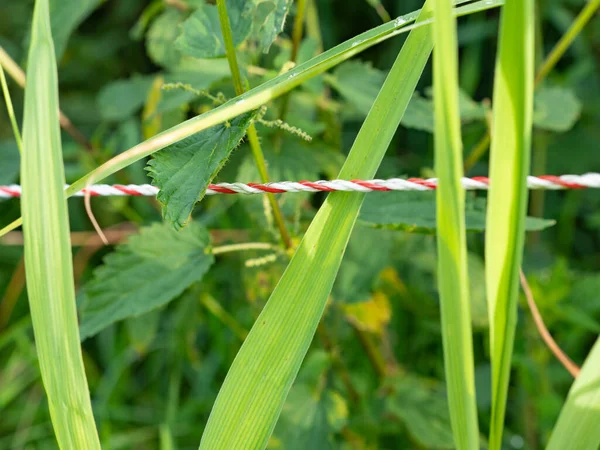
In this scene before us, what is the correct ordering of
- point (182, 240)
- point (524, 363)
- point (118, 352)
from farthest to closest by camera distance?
point (118, 352) < point (524, 363) < point (182, 240)

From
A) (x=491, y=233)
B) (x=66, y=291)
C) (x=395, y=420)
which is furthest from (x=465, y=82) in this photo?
(x=66, y=291)

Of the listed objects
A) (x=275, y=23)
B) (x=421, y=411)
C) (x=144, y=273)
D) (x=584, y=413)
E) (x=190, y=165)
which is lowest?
(x=421, y=411)

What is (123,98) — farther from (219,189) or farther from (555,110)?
(555,110)

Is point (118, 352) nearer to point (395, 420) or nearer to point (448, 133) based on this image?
point (395, 420)

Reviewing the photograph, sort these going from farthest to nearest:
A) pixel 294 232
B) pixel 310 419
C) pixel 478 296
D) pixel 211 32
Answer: pixel 478 296
pixel 310 419
pixel 294 232
pixel 211 32

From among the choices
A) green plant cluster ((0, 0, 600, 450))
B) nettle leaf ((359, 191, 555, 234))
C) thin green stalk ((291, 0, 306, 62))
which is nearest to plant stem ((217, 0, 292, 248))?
green plant cluster ((0, 0, 600, 450))

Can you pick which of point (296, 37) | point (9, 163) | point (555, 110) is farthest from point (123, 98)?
point (555, 110)

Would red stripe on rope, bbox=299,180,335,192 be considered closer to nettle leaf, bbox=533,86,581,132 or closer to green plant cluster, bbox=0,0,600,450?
green plant cluster, bbox=0,0,600,450
